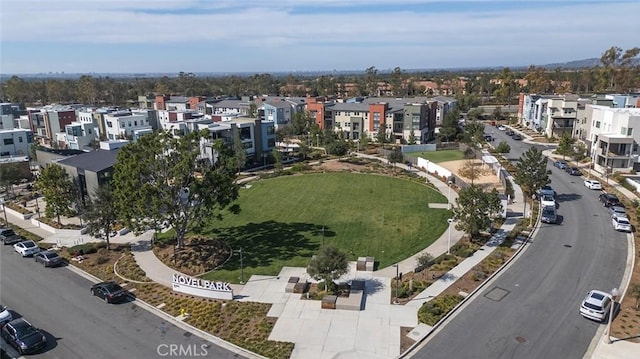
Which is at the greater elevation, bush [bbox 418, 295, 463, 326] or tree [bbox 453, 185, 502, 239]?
tree [bbox 453, 185, 502, 239]

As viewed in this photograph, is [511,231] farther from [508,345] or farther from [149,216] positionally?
[149,216]

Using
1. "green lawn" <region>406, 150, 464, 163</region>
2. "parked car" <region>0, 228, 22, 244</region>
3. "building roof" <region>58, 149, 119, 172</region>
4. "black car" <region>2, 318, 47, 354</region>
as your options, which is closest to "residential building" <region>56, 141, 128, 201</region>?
"building roof" <region>58, 149, 119, 172</region>

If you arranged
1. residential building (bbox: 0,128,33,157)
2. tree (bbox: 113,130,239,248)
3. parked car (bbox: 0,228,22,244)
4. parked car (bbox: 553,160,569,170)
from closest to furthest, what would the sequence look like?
tree (bbox: 113,130,239,248)
parked car (bbox: 0,228,22,244)
parked car (bbox: 553,160,569,170)
residential building (bbox: 0,128,33,157)

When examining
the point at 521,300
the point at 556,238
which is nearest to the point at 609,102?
the point at 556,238

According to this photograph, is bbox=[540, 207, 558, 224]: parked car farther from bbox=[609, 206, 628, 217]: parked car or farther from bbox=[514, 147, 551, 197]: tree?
bbox=[609, 206, 628, 217]: parked car

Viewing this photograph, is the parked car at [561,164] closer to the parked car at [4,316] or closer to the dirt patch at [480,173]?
the dirt patch at [480,173]

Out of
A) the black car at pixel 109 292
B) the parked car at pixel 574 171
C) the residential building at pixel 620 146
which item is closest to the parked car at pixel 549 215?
the parked car at pixel 574 171
